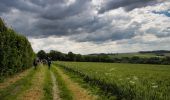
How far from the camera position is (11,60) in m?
35.9

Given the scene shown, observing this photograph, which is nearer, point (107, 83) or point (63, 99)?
point (63, 99)

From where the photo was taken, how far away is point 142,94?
1769cm

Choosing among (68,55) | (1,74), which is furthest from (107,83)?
(68,55)

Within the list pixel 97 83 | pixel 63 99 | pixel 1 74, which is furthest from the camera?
pixel 1 74

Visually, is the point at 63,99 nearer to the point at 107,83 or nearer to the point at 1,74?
the point at 107,83

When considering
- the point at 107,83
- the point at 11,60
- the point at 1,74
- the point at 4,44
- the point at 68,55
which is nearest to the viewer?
the point at 107,83

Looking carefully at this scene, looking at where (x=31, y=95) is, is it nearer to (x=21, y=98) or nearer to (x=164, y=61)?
(x=21, y=98)

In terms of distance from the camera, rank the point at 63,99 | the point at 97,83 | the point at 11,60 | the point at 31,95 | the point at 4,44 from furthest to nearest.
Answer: the point at 11,60, the point at 4,44, the point at 97,83, the point at 31,95, the point at 63,99

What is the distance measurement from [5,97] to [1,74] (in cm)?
1077

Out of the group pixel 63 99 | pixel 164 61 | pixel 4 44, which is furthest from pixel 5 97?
pixel 164 61

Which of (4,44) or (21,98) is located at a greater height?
(4,44)

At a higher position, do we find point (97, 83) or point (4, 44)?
point (4, 44)

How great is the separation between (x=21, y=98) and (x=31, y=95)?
156 cm

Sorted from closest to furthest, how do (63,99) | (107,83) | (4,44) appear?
1. (63,99)
2. (107,83)
3. (4,44)
